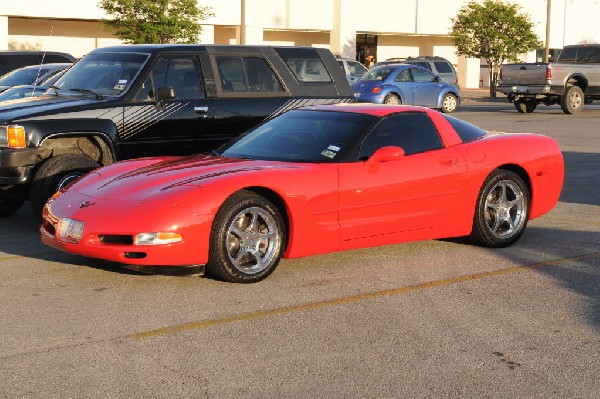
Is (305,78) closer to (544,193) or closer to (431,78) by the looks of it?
(544,193)

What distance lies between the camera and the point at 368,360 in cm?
586

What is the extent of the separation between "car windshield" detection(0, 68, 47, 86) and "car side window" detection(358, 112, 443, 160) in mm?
10453

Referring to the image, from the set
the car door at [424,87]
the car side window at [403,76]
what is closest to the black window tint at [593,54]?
the car door at [424,87]

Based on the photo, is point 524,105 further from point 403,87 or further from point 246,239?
point 246,239

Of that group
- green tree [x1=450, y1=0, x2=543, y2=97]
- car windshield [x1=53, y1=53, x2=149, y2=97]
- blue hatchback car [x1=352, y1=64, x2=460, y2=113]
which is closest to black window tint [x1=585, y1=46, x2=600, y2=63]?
blue hatchback car [x1=352, y1=64, x2=460, y2=113]

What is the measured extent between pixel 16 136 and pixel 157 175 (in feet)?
8.47

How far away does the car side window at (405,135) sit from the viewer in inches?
340

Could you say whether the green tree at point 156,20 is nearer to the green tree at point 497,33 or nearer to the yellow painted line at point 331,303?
the green tree at point 497,33

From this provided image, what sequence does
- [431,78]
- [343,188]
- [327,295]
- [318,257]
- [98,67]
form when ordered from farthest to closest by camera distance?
1. [431,78]
2. [98,67]
3. [318,257]
4. [343,188]
5. [327,295]

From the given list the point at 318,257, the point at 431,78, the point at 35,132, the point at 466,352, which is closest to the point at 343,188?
the point at 318,257

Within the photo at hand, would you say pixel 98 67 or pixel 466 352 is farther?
pixel 98 67

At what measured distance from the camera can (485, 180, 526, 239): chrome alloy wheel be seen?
927 centimetres

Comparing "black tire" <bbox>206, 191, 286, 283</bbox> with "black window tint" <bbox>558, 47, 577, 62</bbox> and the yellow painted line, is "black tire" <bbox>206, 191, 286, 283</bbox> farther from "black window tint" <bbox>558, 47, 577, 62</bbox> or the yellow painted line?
"black window tint" <bbox>558, 47, 577, 62</bbox>

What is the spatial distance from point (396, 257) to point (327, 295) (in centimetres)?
153
